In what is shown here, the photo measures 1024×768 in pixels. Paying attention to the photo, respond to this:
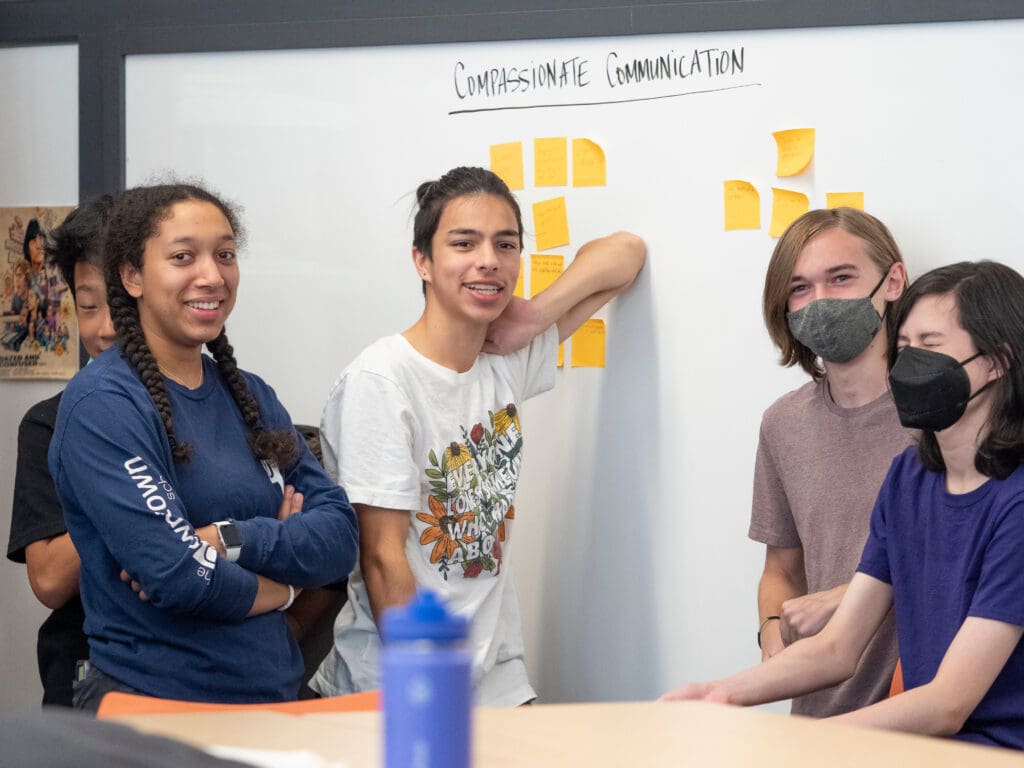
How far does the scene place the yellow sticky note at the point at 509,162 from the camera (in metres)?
2.89

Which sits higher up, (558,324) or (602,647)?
(558,324)

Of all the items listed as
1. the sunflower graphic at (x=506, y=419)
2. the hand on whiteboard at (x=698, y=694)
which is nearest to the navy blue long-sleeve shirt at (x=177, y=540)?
the sunflower graphic at (x=506, y=419)

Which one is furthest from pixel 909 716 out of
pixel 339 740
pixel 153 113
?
pixel 153 113

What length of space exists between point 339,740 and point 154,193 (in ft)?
4.15

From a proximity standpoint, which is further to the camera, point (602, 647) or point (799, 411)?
point (602, 647)

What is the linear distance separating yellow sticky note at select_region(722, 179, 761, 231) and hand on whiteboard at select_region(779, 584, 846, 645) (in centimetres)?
81

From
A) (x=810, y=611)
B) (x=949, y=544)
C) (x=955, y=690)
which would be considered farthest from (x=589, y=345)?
(x=955, y=690)

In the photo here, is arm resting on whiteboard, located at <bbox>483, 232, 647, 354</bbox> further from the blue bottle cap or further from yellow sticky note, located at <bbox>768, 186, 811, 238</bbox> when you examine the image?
the blue bottle cap

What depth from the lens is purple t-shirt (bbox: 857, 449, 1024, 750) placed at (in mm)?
1772

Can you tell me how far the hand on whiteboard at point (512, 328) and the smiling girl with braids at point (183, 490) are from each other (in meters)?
0.50

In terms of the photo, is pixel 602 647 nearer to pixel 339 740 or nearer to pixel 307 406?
pixel 307 406

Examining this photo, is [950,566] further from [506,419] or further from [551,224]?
[551,224]

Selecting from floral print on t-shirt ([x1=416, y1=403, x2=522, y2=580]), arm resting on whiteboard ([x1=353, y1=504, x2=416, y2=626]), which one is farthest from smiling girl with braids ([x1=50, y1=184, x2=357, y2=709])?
floral print on t-shirt ([x1=416, y1=403, x2=522, y2=580])

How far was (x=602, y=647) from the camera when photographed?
2887 millimetres
